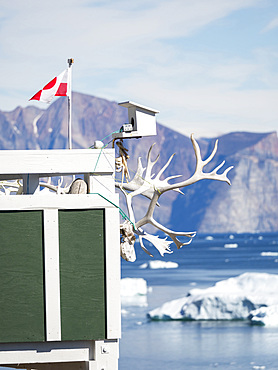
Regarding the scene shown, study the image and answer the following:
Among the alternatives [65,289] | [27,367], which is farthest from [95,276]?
[27,367]

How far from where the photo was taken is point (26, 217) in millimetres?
10180

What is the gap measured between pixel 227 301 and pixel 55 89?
4917 centimetres

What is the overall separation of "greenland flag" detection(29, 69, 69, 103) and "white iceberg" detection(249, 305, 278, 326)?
155 feet

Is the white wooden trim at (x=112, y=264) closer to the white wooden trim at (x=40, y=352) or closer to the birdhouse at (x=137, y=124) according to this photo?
the white wooden trim at (x=40, y=352)

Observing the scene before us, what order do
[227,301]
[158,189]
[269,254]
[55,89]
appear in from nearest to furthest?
[55,89]
[158,189]
[227,301]
[269,254]

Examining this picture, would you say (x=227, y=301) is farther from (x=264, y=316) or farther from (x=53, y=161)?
(x=53, y=161)

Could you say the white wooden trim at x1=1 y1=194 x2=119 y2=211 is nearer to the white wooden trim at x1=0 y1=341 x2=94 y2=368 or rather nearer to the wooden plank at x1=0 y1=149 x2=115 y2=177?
the wooden plank at x1=0 y1=149 x2=115 y2=177

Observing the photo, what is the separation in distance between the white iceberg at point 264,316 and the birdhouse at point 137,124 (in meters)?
46.7

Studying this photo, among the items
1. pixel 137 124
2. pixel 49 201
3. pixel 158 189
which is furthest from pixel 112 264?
pixel 158 189

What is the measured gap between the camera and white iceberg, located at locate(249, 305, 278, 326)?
189ft

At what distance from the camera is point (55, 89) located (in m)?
11.6

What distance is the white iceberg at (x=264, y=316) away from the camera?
57625 millimetres

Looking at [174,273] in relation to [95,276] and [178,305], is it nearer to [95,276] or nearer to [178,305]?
[178,305]

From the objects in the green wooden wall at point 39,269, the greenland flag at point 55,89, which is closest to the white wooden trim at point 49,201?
the green wooden wall at point 39,269
